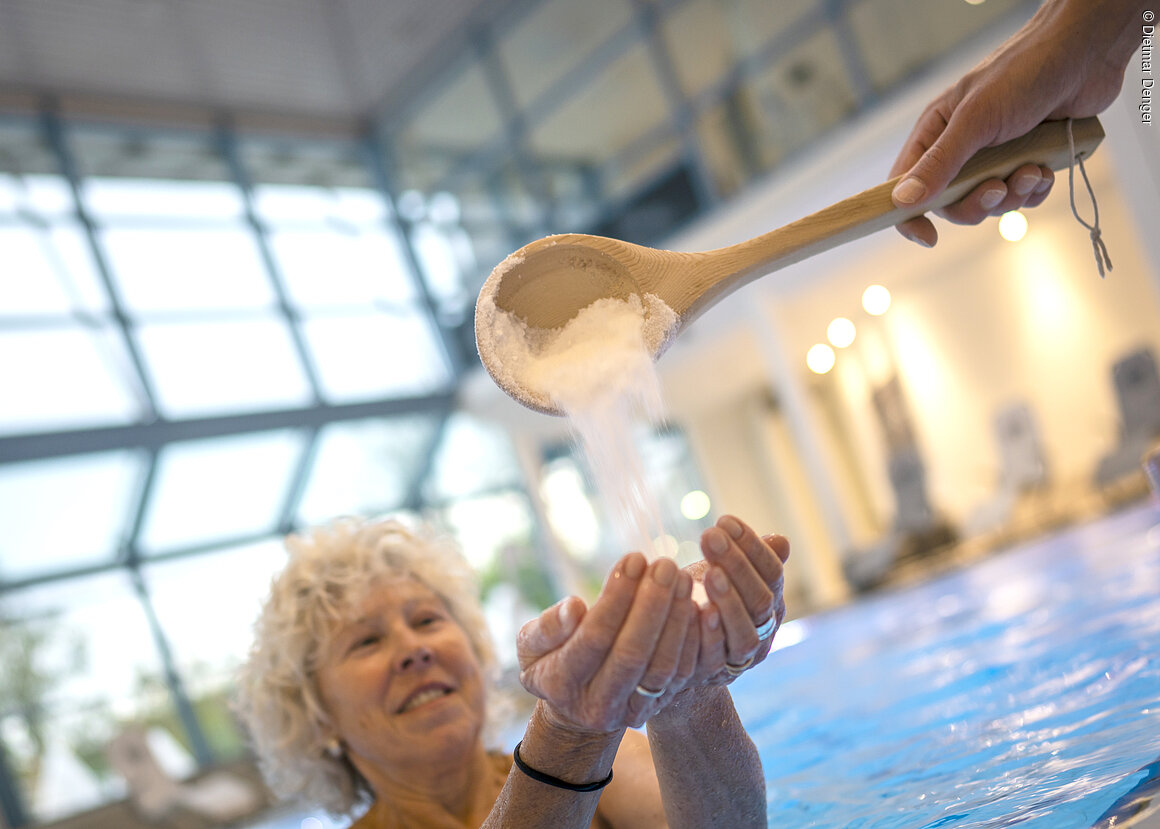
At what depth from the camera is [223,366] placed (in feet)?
32.7

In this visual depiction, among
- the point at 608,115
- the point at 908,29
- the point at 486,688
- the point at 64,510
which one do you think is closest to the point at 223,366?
the point at 64,510

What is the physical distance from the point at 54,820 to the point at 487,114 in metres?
8.20

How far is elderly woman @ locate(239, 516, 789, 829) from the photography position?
1054mm

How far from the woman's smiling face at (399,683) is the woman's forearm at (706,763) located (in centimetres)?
48

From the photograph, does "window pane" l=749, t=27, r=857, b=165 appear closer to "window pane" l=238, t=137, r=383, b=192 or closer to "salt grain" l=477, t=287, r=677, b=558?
"window pane" l=238, t=137, r=383, b=192

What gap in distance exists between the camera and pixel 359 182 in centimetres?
1226

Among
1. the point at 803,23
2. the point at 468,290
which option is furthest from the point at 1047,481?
the point at 468,290

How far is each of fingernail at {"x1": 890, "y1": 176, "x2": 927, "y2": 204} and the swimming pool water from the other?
82cm

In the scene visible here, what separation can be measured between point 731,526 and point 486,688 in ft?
3.55

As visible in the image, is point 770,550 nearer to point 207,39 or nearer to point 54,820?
point 54,820

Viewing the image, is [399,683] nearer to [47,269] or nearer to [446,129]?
[47,269]

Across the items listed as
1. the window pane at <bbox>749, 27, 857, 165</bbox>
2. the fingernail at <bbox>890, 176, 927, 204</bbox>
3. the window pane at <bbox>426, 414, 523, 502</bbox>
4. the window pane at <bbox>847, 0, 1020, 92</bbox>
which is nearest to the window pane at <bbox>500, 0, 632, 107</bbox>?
the window pane at <bbox>749, 27, 857, 165</bbox>

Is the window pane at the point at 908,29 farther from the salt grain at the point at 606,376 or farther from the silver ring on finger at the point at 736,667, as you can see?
the silver ring on finger at the point at 736,667

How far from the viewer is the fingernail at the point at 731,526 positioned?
106 cm
